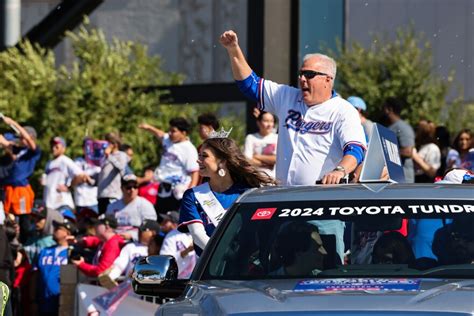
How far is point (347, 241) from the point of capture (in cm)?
714

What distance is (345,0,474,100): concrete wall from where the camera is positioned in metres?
51.8

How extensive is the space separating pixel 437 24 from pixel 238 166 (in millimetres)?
45725

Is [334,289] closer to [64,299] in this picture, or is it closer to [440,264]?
[440,264]

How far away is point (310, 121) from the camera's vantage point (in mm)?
10008

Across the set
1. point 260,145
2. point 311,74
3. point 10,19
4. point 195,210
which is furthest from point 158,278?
point 10,19

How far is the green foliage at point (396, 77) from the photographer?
3972 centimetres

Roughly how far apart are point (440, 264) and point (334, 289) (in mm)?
772

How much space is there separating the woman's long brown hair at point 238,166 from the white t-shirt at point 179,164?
22.1 feet

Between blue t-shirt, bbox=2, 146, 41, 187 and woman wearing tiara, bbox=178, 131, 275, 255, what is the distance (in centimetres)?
922

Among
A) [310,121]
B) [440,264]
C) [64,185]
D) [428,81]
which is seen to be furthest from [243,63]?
[428,81]

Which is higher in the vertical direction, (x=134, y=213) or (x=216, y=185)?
(x=216, y=185)

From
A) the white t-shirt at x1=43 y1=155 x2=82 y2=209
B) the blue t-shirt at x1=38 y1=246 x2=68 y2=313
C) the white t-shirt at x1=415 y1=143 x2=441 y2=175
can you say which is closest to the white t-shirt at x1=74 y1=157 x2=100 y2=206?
the white t-shirt at x1=43 y1=155 x2=82 y2=209

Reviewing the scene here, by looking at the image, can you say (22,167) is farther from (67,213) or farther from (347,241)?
(347,241)

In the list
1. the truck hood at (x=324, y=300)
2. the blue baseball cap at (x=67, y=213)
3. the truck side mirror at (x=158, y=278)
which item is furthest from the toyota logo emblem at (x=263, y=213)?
the blue baseball cap at (x=67, y=213)
